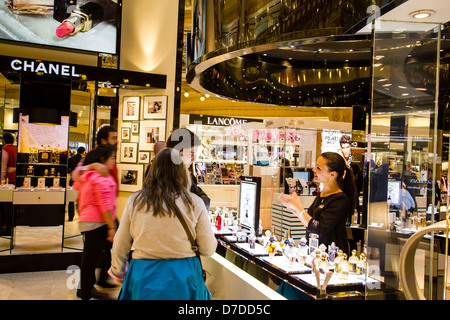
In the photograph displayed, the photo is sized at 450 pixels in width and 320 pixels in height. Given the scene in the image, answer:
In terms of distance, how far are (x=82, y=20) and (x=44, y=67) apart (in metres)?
1.28

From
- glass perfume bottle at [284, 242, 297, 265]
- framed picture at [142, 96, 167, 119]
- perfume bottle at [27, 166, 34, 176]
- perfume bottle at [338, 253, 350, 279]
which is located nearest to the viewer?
perfume bottle at [338, 253, 350, 279]

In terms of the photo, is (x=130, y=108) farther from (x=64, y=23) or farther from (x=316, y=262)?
(x=316, y=262)

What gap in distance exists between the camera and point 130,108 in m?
6.38

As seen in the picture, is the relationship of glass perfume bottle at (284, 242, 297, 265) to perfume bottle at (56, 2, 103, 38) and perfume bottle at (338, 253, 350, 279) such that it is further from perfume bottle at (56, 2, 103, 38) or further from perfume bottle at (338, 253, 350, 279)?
perfume bottle at (56, 2, 103, 38)

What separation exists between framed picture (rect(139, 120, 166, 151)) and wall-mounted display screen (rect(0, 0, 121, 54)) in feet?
4.25

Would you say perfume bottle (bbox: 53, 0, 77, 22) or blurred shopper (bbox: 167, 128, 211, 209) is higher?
perfume bottle (bbox: 53, 0, 77, 22)

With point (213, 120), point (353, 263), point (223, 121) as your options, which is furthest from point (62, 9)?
point (223, 121)

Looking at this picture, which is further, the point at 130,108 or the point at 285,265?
the point at 130,108

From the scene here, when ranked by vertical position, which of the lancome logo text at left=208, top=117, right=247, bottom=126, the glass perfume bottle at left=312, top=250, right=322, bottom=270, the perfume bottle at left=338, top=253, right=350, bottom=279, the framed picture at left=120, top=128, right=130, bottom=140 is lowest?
the perfume bottle at left=338, top=253, right=350, bottom=279

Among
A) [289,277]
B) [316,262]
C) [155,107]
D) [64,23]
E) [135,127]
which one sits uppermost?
[64,23]

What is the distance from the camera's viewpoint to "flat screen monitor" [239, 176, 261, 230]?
9.89 ft

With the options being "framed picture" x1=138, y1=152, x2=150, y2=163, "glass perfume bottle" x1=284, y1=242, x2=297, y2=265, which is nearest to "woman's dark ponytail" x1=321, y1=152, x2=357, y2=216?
"glass perfume bottle" x1=284, y1=242, x2=297, y2=265

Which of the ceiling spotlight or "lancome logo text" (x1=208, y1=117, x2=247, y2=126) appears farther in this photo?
"lancome logo text" (x1=208, y1=117, x2=247, y2=126)

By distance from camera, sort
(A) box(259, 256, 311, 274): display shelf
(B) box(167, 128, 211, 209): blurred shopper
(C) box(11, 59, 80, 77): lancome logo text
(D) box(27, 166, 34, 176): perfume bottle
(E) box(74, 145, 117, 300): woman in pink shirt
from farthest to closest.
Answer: (D) box(27, 166, 34, 176): perfume bottle
(C) box(11, 59, 80, 77): lancome logo text
(E) box(74, 145, 117, 300): woman in pink shirt
(B) box(167, 128, 211, 209): blurred shopper
(A) box(259, 256, 311, 274): display shelf
